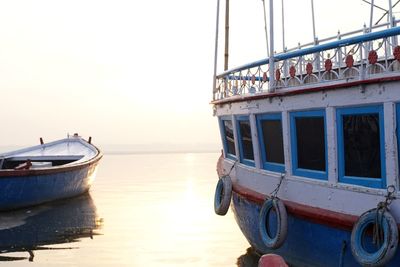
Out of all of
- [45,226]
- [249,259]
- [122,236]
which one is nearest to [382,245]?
[249,259]

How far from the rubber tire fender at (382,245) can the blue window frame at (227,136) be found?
18.8 ft

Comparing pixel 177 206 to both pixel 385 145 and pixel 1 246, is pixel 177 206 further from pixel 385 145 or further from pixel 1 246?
pixel 385 145

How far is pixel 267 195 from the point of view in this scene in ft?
35.1

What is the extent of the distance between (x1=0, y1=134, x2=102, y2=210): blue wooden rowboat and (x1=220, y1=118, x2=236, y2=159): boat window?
28.5 ft

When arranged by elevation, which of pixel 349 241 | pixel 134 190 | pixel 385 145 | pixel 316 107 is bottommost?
pixel 134 190

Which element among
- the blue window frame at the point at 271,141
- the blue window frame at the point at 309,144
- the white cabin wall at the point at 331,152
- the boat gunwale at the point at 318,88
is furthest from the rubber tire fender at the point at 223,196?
the blue window frame at the point at 309,144

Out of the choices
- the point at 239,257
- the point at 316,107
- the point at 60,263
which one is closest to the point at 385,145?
the point at 316,107

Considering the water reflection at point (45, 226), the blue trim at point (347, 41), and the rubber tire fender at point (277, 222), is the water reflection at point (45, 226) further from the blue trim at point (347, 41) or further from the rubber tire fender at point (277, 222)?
the blue trim at point (347, 41)

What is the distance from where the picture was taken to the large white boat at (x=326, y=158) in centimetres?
748

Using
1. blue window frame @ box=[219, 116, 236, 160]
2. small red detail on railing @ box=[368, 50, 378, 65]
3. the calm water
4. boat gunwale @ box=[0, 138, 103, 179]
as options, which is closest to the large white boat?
small red detail on railing @ box=[368, 50, 378, 65]

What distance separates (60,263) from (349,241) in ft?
22.8

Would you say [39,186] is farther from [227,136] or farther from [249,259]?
[249,259]

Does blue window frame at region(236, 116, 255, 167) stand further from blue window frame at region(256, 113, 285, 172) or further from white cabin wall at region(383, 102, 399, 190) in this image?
white cabin wall at region(383, 102, 399, 190)

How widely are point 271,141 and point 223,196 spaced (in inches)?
90.2
